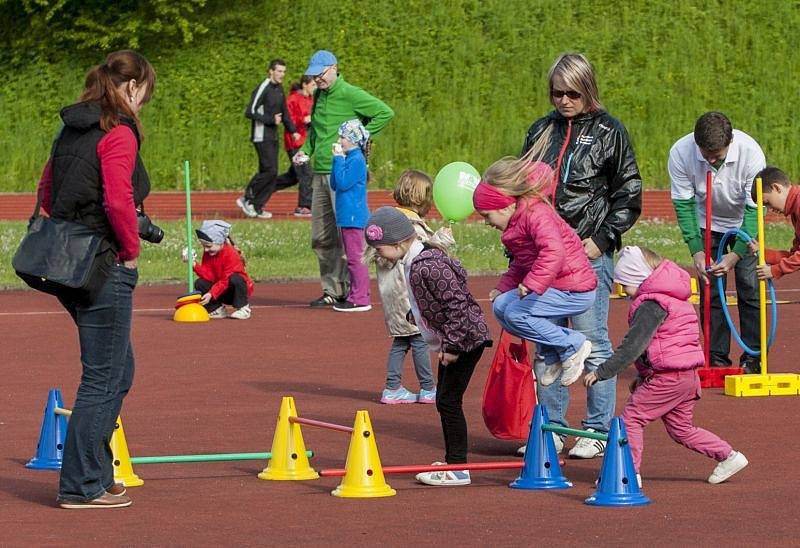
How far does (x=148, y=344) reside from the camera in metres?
14.1

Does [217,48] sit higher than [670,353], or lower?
higher

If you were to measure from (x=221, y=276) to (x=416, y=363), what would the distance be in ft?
17.4

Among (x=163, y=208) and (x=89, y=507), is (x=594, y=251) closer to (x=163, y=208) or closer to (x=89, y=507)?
(x=89, y=507)

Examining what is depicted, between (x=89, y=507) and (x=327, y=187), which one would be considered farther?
(x=327, y=187)

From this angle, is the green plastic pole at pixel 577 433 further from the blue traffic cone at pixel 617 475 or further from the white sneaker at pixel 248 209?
the white sneaker at pixel 248 209

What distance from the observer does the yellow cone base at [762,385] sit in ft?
36.3

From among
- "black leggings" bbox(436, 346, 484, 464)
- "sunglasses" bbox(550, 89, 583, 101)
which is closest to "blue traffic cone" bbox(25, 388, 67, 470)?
"black leggings" bbox(436, 346, 484, 464)

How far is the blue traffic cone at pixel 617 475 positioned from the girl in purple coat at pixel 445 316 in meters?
0.90

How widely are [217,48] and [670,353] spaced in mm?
31887

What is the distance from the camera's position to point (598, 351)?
29.6 ft

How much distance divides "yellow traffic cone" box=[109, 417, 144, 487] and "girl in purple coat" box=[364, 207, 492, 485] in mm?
1400

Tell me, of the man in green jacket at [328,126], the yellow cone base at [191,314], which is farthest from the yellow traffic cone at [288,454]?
the man in green jacket at [328,126]

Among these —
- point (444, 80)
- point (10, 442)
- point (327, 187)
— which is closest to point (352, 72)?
point (444, 80)

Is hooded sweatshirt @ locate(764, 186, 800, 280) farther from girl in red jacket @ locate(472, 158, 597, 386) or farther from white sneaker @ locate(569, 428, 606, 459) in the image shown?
girl in red jacket @ locate(472, 158, 597, 386)
